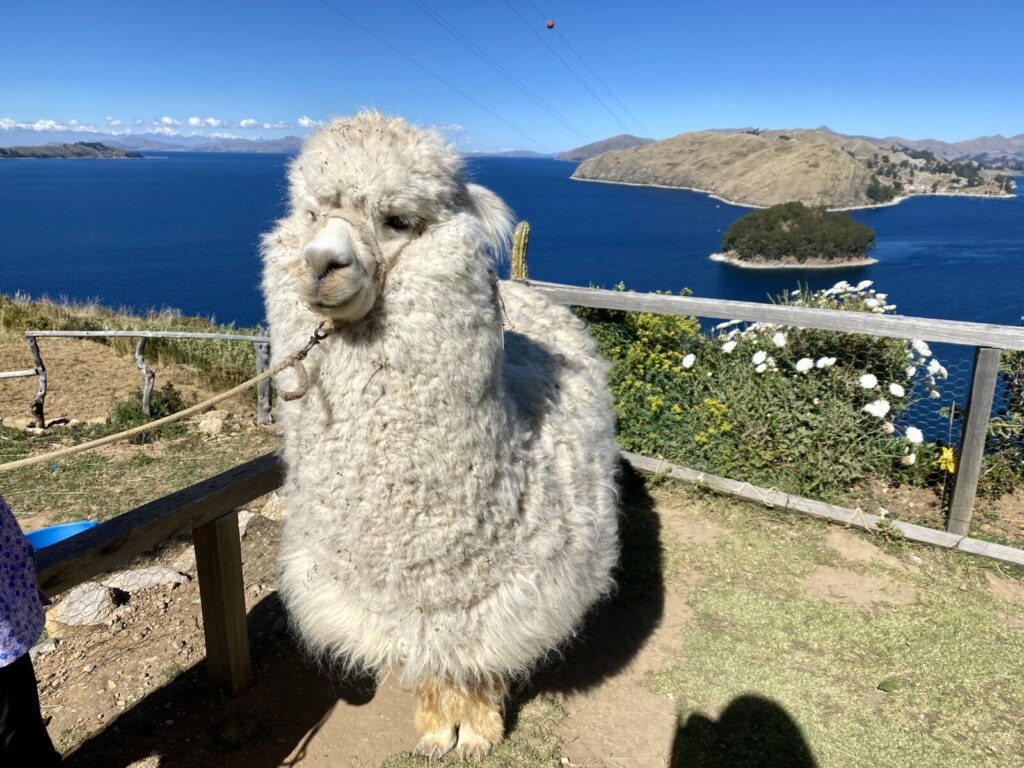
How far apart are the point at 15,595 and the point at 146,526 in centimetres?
56

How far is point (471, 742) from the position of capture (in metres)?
2.67

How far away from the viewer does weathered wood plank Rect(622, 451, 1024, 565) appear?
3.99 metres

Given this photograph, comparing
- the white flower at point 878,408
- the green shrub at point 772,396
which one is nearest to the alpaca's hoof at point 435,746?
the green shrub at point 772,396

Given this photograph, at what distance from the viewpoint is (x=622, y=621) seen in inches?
141

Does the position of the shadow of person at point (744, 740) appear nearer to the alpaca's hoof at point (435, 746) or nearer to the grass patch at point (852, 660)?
the grass patch at point (852, 660)

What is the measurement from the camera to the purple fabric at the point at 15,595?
1.63 meters

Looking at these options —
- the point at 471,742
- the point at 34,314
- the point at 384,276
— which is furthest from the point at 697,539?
the point at 34,314

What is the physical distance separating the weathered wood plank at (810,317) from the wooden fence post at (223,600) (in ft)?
8.80

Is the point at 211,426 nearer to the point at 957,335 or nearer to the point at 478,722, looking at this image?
the point at 478,722

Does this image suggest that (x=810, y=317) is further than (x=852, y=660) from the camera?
Yes

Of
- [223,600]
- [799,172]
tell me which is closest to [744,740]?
[223,600]

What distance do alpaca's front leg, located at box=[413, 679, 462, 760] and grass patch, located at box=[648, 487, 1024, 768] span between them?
0.94 metres

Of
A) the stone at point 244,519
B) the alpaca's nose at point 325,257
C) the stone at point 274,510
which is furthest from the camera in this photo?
the stone at point 274,510

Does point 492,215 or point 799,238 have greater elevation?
point 492,215
